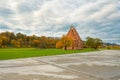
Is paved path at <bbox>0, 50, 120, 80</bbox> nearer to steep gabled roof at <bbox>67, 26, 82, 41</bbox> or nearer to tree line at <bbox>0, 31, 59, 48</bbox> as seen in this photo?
steep gabled roof at <bbox>67, 26, 82, 41</bbox>

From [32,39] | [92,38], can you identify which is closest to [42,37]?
[32,39]

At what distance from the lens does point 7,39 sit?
83812mm

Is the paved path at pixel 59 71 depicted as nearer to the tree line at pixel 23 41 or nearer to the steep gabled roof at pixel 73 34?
the steep gabled roof at pixel 73 34

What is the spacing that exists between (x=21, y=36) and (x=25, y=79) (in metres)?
90.4

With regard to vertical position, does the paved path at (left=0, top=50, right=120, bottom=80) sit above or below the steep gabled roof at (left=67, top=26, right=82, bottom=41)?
below

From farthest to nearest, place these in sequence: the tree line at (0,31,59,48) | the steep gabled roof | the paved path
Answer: the tree line at (0,31,59,48)
the steep gabled roof
the paved path

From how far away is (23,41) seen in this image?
303 ft

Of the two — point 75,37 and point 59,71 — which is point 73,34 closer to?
point 75,37

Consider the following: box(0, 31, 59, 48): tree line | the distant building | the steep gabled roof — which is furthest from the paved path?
box(0, 31, 59, 48): tree line

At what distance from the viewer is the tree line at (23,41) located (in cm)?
8119

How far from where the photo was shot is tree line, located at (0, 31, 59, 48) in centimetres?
8119

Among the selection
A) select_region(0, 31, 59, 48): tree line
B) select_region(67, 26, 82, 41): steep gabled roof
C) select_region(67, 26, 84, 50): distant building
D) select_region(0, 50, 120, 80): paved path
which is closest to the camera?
select_region(0, 50, 120, 80): paved path

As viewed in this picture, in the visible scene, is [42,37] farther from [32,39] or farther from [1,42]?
[1,42]

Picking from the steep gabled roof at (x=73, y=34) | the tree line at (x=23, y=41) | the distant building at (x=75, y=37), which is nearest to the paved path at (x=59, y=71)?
the distant building at (x=75, y=37)
